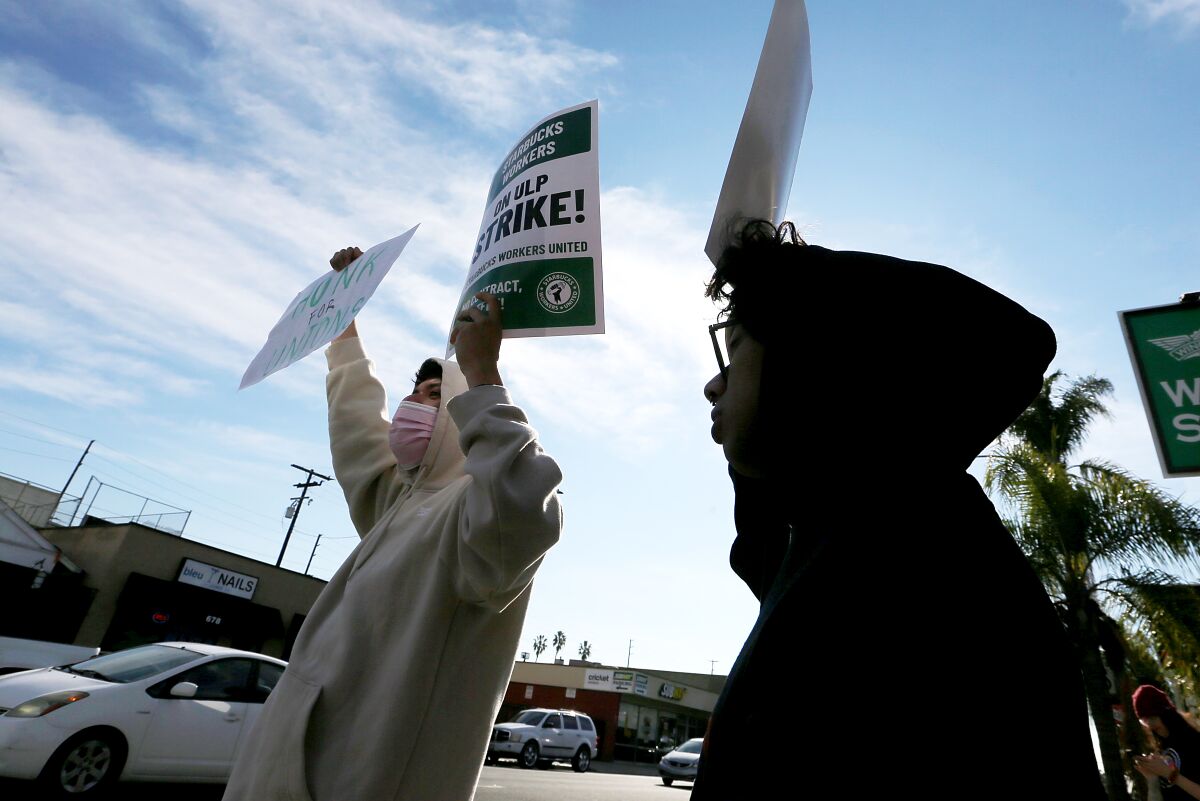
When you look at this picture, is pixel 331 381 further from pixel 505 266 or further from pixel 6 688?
pixel 6 688

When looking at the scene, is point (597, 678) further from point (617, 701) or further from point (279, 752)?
point (279, 752)

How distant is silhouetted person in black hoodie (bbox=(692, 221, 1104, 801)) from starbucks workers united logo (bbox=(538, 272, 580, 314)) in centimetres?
97

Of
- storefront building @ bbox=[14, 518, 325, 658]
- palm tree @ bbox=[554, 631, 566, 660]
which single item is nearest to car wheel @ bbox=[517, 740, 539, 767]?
storefront building @ bbox=[14, 518, 325, 658]

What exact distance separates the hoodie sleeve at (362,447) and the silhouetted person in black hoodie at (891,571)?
140 cm

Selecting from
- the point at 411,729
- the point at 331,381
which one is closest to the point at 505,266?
the point at 331,381

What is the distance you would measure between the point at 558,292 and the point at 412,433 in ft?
1.85

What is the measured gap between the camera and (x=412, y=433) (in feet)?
6.73

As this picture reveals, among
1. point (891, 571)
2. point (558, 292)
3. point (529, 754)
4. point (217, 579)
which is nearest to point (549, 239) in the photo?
point (558, 292)

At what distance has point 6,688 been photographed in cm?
627

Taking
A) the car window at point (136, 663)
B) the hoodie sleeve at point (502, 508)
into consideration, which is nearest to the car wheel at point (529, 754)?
the car window at point (136, 663)

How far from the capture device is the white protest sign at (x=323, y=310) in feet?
7.95

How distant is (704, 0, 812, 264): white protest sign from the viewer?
5.35 feet

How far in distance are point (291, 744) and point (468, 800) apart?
405mm

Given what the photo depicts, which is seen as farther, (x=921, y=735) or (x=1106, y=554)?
(x=1106, y=554)
